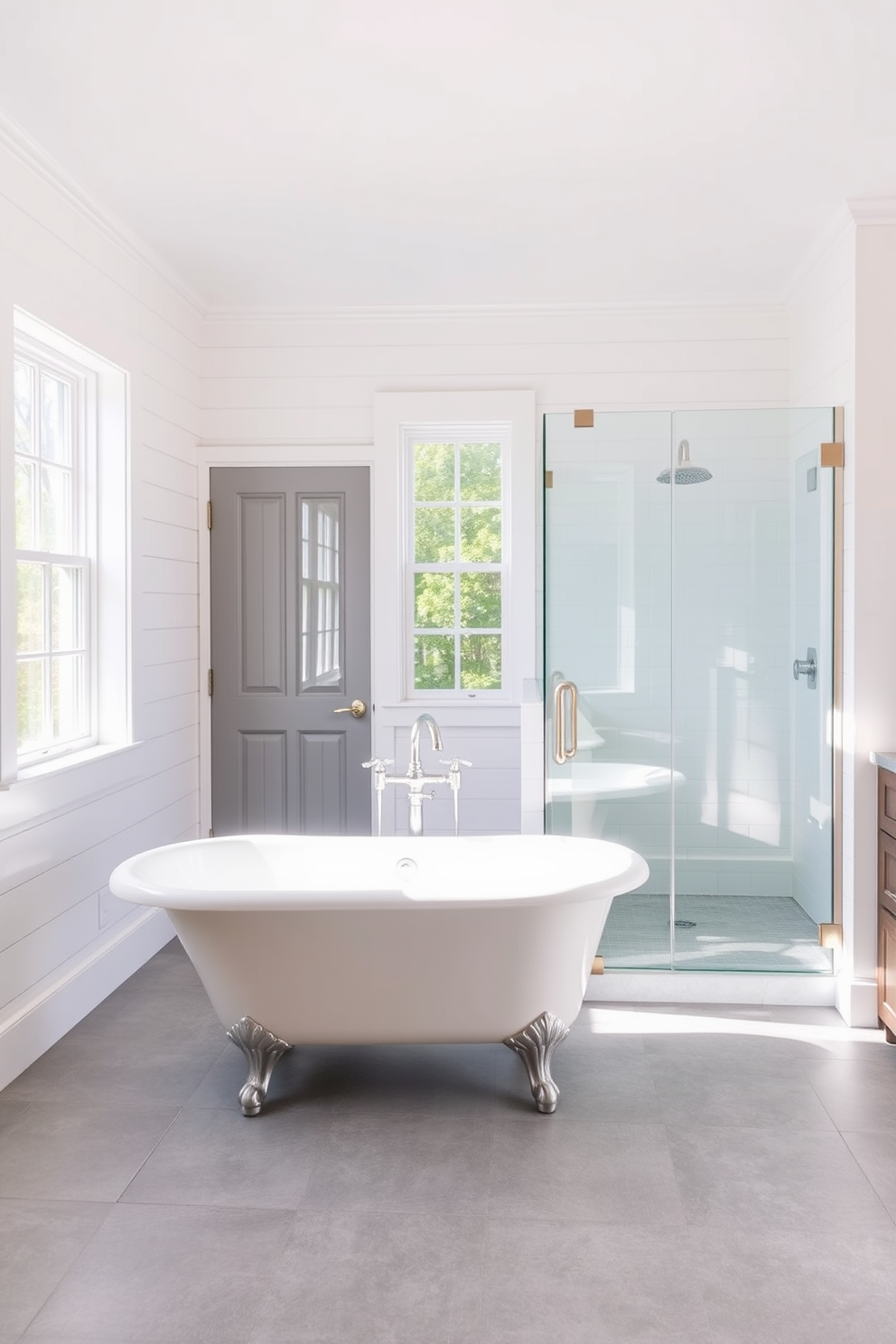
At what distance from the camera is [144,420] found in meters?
3.83

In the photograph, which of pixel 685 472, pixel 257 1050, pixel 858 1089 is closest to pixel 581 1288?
pixel 257 1050

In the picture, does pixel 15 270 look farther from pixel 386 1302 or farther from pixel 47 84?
pixel 386 1302

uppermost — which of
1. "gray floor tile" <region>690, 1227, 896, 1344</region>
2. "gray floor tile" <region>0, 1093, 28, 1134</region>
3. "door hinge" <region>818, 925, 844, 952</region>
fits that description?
"door hinge" <region>818, 925, 844, 952</region>

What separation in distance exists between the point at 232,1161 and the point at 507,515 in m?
2.86

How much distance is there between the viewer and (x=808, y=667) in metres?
3.46

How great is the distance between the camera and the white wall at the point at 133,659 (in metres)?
2.90

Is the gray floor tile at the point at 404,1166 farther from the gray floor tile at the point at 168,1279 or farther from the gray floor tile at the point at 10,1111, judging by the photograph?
the gray floor tile at the point at 10,1111

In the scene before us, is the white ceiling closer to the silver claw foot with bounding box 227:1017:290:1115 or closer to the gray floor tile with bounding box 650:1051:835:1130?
the silver claw foot with bounding box 227:1017:290:1115

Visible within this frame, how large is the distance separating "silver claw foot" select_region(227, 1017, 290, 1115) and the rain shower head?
214cm

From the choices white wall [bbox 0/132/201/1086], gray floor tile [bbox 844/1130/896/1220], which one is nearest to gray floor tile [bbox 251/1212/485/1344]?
gray floor tile [bbox 844/1130/896/1220]

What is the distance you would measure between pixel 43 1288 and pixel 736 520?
9.38ft

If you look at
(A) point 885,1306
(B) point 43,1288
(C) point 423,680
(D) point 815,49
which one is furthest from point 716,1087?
(D) point 815,49

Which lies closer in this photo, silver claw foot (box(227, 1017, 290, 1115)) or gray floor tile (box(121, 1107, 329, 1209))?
gray floor tile (box(121, 1107, 329, 1209))

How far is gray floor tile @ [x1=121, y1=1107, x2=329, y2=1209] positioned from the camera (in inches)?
90.7
